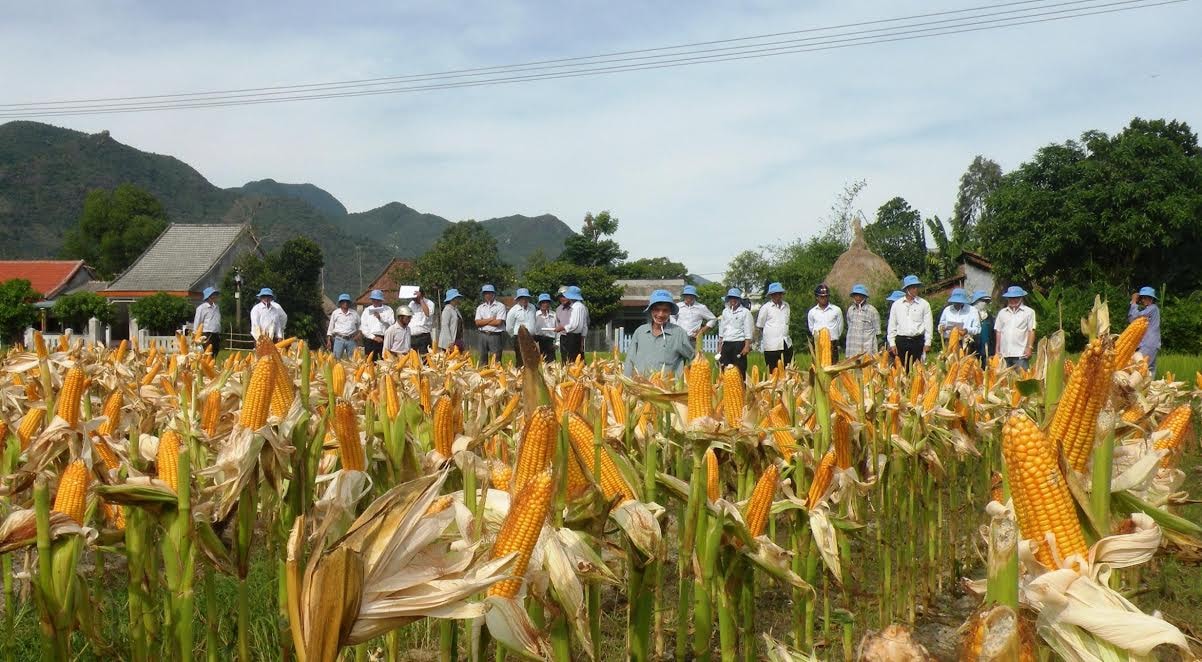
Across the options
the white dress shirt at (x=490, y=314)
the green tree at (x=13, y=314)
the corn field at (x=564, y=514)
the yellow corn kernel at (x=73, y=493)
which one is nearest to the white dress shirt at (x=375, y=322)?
the white dress shirt at (x=490, y=314)

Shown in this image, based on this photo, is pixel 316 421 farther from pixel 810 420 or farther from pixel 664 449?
pixel 810 420

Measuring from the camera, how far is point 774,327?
1198 centimetres

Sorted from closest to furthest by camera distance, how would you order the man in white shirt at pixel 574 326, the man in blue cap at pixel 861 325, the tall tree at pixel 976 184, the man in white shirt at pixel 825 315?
1. the man in blue cap at pixel 861 325
2. the man in white shirt at pixel 825 315
3. the man in white shirt at pixel 574 326
4. the tall tree at pixel 976 184

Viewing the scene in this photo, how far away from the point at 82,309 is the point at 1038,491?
3591 cm

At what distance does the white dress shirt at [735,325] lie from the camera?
40.8 feet

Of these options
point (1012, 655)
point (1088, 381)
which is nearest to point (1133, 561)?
point (1088, 381)

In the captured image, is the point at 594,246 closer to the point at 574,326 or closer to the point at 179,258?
the point at 179,258

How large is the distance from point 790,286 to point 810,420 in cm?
4945

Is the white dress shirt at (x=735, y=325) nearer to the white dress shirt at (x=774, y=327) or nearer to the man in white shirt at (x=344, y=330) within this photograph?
the white dress shirt at (x=774, y=327)

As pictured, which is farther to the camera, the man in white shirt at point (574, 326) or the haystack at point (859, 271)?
the haystack at point (859, 271)

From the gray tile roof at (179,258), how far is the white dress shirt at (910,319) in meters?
56.0

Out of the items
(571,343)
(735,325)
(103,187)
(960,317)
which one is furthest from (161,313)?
(103,187)

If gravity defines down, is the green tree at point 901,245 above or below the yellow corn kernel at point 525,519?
above

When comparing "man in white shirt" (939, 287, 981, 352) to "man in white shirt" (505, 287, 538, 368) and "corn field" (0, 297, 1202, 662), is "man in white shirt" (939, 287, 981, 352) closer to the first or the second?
"man in white shirt" (505, 287, 538, 368)
